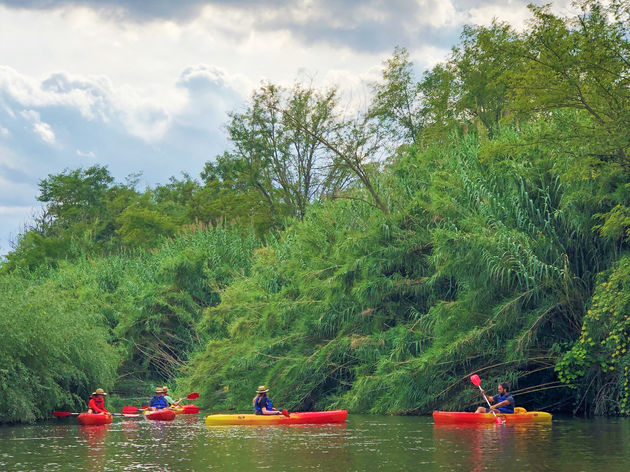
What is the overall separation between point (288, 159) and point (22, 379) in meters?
28.1

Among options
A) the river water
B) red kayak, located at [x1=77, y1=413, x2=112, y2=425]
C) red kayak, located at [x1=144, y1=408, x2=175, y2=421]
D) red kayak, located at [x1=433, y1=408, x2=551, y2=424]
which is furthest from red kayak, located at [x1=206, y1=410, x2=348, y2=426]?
red kayak, located at [x1=77, y1=413, x2=112, y2=425]

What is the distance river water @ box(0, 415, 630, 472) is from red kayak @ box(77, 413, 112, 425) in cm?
56

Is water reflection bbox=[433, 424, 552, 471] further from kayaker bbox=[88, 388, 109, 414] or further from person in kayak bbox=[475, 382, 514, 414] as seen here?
kayaker bbox=[88, 388, 109, 414]

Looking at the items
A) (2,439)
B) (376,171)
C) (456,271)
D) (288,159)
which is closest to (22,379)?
(2,439)

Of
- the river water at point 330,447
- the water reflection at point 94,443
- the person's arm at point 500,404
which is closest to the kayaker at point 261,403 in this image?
the river water at point 330,447

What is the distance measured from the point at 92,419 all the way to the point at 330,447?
29.2ft

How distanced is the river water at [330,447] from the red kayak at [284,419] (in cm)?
36

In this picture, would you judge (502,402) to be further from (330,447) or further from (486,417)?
(330,447)

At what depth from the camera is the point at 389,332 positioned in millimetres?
23219

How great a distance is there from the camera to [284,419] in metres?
20.7

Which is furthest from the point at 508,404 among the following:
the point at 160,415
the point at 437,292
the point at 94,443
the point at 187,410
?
the point at 187,410

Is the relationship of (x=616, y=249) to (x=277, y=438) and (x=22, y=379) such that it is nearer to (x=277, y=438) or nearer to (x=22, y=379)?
(x=277, y=438)

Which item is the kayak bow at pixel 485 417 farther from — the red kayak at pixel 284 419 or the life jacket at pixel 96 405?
the life jacket at pixel 96 405

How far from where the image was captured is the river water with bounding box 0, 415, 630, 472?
12695 mm
